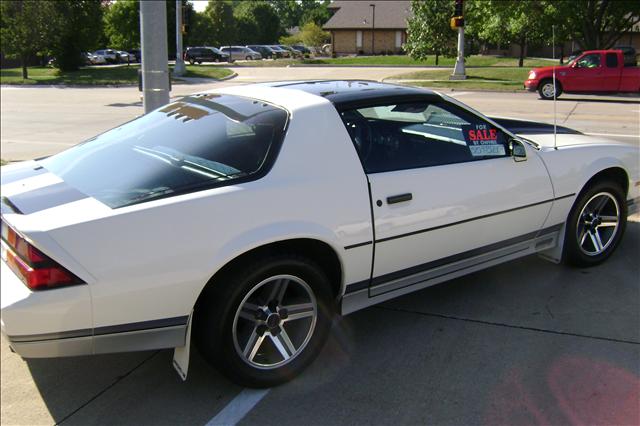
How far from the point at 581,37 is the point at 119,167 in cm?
3195

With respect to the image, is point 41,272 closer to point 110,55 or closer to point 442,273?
point 442,273

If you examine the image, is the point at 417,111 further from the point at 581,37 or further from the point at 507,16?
the point at 581,37

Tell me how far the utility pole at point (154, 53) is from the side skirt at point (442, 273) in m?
4.26

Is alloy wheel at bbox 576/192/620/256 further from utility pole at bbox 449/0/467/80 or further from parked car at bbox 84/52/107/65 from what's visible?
parked car at bbox 84/52/107/65

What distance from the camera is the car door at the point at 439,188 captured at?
3443 millimetres

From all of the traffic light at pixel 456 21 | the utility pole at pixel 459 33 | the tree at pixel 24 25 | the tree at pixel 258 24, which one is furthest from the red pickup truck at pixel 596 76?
the tree at pixel 258 24

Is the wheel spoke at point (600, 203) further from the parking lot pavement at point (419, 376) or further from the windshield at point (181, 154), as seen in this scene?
the windshield at point (181, 154)

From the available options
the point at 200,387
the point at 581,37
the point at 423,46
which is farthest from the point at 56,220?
the point at 423,46

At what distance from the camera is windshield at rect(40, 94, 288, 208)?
2994 mm

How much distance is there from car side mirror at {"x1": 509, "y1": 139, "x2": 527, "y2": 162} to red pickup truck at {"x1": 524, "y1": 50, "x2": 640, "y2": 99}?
16552 mm

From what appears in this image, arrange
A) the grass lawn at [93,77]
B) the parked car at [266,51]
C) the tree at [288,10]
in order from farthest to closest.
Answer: the tree at [288,10] < the parked car at [266,51] < the grass lawn at [93,77]

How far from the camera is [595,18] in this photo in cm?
2884

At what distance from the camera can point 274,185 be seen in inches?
120

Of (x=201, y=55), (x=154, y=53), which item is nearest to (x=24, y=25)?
(x=201, y=55)
